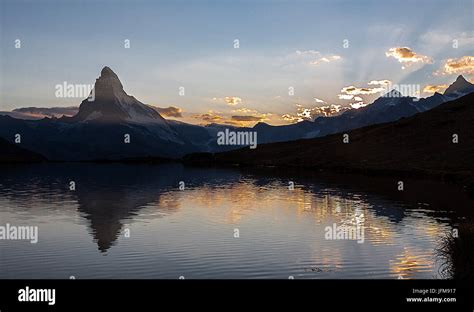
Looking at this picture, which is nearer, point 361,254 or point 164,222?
point 361,254

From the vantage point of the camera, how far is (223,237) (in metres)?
43.1

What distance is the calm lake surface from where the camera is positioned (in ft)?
103

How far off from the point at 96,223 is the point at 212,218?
13.1 m

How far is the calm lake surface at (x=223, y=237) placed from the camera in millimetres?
31453

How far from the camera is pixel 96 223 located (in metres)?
50.6
